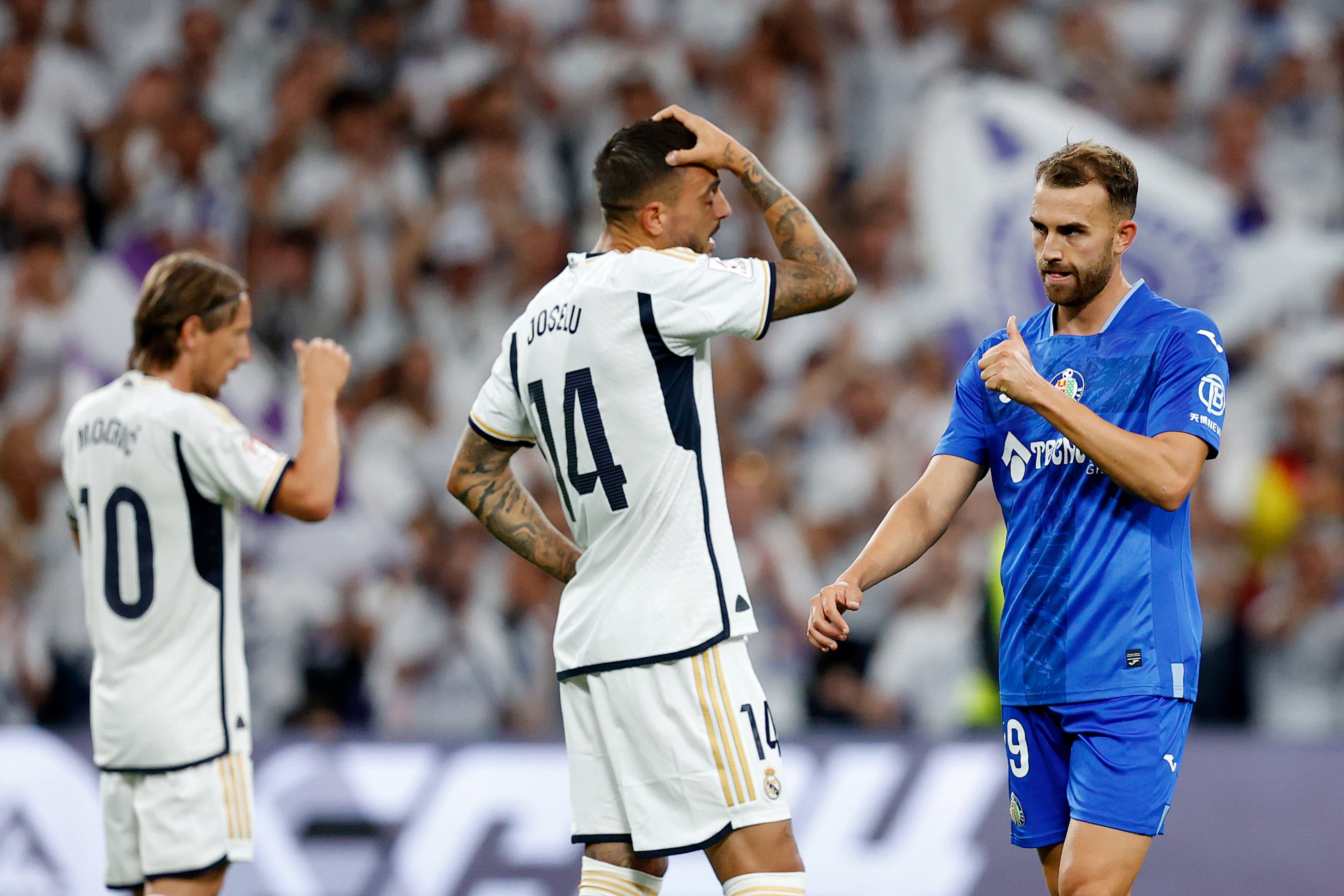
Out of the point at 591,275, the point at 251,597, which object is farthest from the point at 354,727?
the point at 591,275

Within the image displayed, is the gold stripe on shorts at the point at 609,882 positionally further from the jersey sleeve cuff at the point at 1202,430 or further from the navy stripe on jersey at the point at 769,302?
the jersey sleeve cuff at the point at 1202,430

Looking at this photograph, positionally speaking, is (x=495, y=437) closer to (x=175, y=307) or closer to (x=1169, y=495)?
(x=175, y=307)

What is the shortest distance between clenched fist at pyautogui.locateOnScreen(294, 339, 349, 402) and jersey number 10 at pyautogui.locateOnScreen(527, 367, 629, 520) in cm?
127

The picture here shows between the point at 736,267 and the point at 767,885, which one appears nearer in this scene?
the point at 767,885

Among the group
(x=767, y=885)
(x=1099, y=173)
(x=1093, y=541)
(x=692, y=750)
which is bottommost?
(x=767, y=885)

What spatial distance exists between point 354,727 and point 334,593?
1.05m

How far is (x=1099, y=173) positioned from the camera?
166 inches

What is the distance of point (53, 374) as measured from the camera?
10.3 m

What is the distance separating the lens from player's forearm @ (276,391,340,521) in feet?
16.8

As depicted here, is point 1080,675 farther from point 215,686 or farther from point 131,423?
point 131,423

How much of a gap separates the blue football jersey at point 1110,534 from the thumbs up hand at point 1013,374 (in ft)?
1.14

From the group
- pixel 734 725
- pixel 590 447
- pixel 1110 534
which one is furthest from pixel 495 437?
pixel 1110 534

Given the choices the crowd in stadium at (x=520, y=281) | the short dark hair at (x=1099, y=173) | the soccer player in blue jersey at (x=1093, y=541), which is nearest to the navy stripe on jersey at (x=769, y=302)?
the soccer player in blue jersey at (x=1093, y=541)

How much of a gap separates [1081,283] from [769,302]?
91cm
